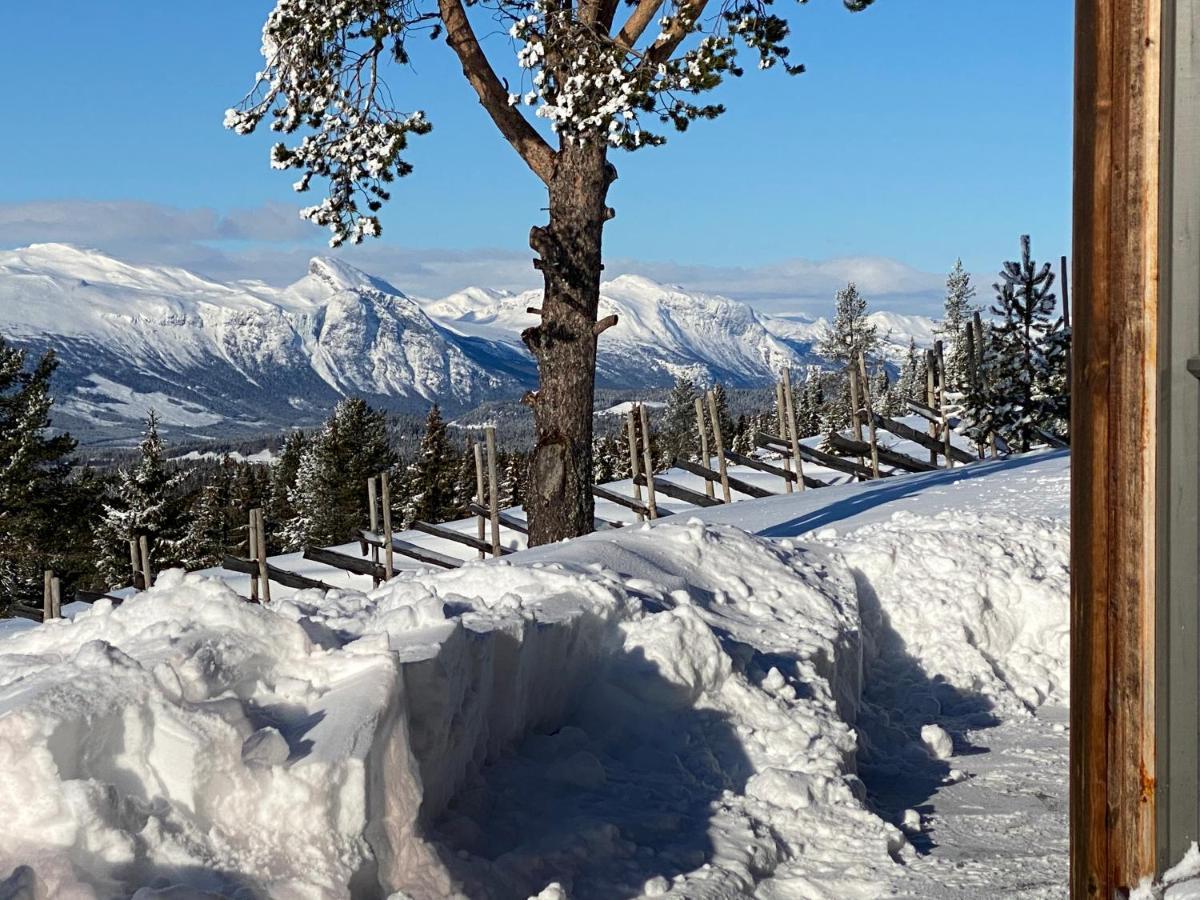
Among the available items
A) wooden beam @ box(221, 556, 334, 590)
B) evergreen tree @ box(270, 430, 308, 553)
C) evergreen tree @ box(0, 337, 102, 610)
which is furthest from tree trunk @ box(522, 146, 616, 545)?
evergreen tree @ box(270, 430, 308, 553)

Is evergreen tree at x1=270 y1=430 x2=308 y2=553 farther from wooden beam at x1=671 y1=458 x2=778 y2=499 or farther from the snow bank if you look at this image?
the snow bank

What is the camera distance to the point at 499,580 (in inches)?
231

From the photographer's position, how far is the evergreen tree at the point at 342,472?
2021 inches

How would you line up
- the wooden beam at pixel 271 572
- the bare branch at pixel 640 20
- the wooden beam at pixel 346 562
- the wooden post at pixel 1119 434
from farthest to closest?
the wooden beam at pixel 346 562 < the wooden beam at pixel 271 572 < the bare branch at pixel 640 20 < the wooden post at pixel 1119 434

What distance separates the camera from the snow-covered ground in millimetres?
2994

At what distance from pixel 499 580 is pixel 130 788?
9.69 feet

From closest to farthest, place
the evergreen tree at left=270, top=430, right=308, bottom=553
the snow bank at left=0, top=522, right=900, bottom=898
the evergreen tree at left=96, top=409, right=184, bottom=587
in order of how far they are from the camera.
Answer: the snow bank at left=0, top=522, right=900, bottom=898
the evergreen tree at left=96, top=409, right=184, bottom=587
the evergreen tree at left=270, top=430, right=308, bottom=553

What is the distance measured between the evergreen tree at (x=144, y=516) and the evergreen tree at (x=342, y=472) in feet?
24.4

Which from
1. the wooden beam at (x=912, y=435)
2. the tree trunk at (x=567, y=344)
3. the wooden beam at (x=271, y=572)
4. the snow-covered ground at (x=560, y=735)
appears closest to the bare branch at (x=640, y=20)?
the tree trunk at (x=567, y=344)

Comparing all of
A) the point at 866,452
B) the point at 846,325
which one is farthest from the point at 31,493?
the point at 846,325

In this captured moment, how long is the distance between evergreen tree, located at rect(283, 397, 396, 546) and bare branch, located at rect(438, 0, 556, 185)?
41.4 m

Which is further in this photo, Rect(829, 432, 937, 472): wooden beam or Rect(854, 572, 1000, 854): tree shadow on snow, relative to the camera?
Rect(829, 432, 937, 472): wooden beam

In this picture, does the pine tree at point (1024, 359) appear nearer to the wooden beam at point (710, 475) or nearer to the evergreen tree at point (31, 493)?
the wooden beam at point (710, 475)

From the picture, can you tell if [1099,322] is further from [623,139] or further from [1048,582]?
[623,139]
